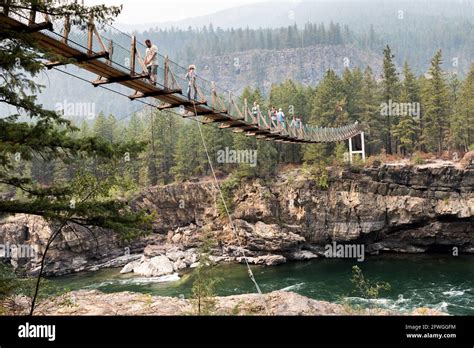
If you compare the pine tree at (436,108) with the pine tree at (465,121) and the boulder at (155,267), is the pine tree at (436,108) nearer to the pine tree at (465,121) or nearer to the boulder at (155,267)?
the pine tree at (465,121)

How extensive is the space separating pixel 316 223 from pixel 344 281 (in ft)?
28.8

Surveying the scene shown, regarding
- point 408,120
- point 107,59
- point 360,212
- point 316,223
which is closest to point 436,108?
point 408,120

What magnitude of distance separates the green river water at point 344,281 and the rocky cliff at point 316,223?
1844mm

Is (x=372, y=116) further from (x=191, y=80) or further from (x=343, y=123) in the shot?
(x=191, y=80)

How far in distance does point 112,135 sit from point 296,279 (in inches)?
1184

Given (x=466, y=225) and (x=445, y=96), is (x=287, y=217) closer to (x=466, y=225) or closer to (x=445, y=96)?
(x=466, y=225)

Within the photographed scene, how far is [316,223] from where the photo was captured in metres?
32.2

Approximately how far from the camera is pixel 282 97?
40.0m

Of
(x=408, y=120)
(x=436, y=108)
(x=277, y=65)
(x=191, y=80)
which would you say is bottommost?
(x=191, y=80)

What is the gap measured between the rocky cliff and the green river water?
A: 1.84 meters

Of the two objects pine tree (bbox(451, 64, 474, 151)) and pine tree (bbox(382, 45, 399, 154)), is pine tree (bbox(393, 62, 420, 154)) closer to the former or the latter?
pine tree (bbox(382, 45, 399, 154))

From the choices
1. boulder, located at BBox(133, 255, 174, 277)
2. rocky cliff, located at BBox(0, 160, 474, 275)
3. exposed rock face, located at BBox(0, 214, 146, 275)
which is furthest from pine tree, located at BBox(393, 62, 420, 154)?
exposed rock face, located at BBox(0, 214, 146, 275)

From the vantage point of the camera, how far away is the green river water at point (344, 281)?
19922 millimetres

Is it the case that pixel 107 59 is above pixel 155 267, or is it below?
above
